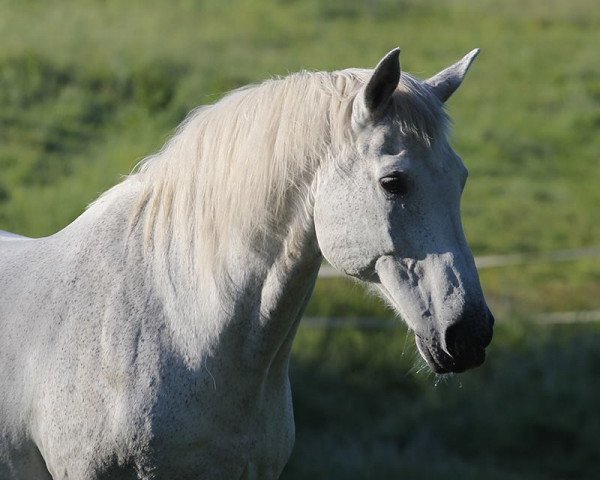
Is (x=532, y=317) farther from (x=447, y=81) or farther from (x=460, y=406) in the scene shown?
(x=447, y=81)

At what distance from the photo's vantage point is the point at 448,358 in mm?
2744

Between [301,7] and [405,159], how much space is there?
15511mm

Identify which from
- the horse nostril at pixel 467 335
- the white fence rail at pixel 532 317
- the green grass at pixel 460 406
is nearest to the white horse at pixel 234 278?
the horse nostril at pixel 467 335

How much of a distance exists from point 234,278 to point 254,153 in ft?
1.14

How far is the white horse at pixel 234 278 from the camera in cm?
278

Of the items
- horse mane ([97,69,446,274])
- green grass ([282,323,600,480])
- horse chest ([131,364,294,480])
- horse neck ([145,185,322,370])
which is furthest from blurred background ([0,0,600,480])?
horse chest ([131,364,294,480])

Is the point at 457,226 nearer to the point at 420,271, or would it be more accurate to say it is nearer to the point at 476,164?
the point at 420,271

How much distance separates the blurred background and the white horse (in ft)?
11.5

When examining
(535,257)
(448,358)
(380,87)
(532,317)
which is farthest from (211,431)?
(535,257)

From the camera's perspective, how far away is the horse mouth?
8.97 feet

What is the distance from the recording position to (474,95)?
1546 cm

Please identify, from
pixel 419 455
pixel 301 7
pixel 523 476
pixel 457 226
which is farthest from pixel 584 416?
pixel 301 7

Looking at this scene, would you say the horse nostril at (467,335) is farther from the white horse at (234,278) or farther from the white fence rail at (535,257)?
the white fence rail at (535,257)

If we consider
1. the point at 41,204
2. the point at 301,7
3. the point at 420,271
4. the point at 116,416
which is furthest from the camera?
the point at 301,7
